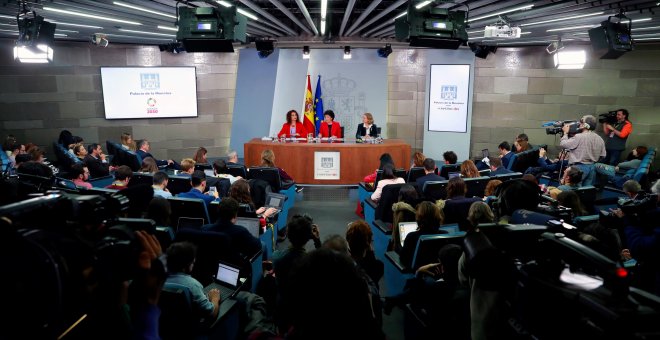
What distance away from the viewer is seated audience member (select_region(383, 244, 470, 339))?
235 centimetres

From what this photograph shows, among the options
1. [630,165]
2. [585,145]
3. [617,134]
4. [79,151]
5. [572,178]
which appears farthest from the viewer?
[617,134]

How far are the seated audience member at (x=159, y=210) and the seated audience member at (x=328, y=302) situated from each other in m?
2.71

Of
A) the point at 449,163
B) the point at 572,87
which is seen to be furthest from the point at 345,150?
the point at 572,87

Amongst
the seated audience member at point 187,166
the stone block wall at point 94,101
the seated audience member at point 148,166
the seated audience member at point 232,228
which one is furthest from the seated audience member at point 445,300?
the stone block wall at point 94,101

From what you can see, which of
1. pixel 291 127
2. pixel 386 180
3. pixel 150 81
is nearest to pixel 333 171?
pixel 291 127

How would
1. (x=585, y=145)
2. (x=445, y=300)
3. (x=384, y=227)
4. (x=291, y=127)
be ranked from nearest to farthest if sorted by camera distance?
(x=445, y=300) → (x=384, y=227) → (x=585, y=145) → (x=291, y=127)

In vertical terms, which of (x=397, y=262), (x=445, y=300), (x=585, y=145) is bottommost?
(x=397, y=262)

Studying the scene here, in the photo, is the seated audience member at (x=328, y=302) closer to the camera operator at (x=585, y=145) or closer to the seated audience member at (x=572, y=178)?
the seated audience member at (x=572, y=178)

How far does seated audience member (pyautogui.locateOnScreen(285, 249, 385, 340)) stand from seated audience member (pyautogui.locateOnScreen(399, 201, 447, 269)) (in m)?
2.25

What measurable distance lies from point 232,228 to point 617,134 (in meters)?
8.56

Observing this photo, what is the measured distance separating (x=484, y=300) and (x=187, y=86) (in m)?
9.95

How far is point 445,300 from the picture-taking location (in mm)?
2422

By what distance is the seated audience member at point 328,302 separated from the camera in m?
1.19

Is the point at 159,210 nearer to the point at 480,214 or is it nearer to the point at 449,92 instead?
the point at 480,214
